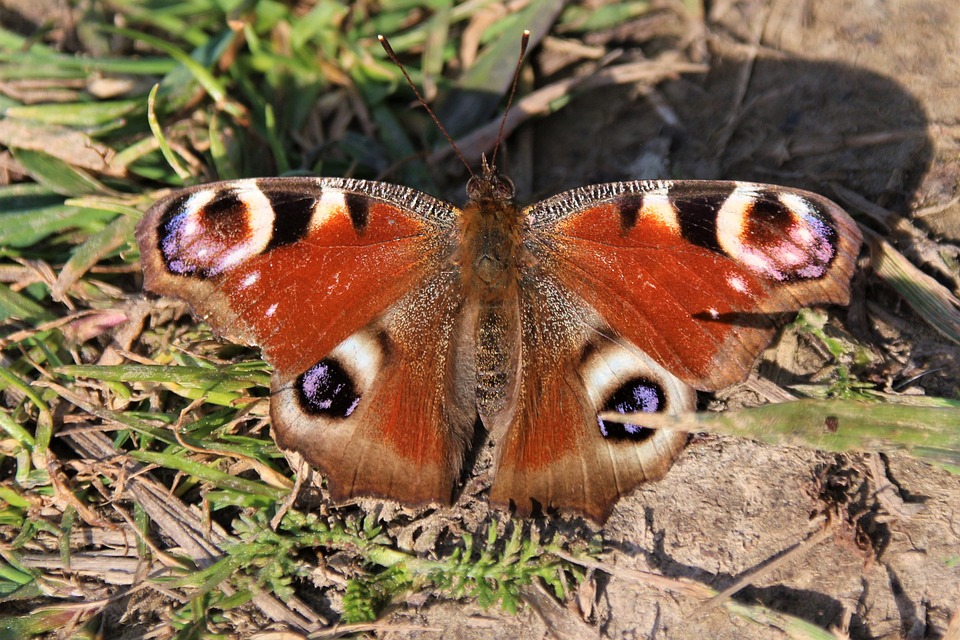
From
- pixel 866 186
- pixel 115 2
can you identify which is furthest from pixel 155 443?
pixel 866 186

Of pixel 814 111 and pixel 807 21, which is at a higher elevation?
pixel 807 21

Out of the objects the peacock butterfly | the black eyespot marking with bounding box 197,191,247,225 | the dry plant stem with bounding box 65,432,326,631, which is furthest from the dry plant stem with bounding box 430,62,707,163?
the dry plant stem with bounding box 65,432,326,631

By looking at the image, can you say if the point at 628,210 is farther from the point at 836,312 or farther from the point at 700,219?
the point at 836,312

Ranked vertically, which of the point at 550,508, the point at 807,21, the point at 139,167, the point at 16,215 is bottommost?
the point at 550,508

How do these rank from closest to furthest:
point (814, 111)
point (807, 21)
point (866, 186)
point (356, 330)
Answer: point (356, 330), point (866, 186), point (814, 111), point (807, 21)

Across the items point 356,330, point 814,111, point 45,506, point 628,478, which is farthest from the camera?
point 814,111

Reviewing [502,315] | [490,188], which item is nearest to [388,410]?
[502,315]

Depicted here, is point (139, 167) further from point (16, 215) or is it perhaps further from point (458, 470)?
point (458, 470)
